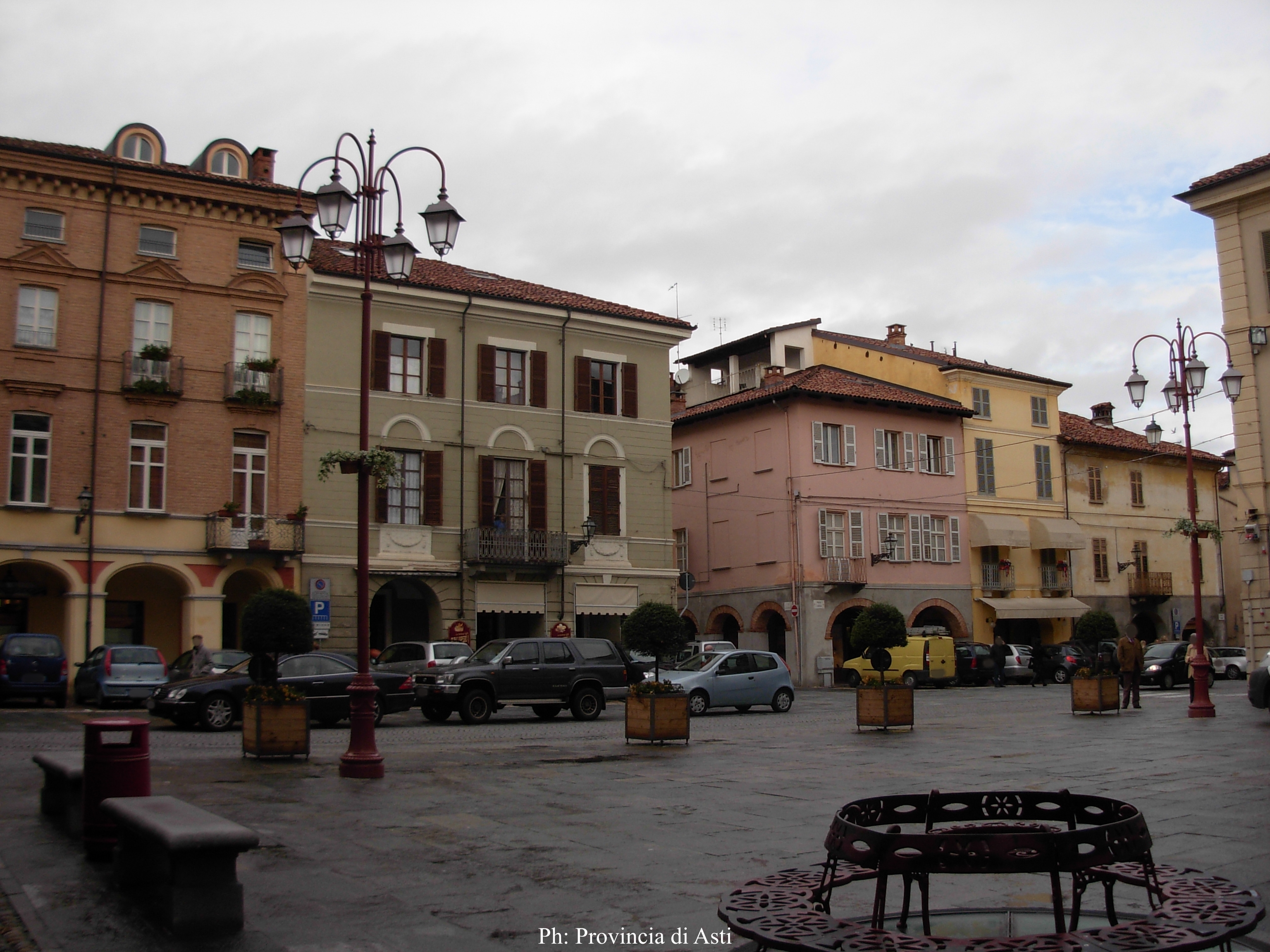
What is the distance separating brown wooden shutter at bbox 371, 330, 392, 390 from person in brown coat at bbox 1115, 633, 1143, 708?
2013 centimetres

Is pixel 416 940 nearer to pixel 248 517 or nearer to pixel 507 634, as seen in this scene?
pixel 248 517

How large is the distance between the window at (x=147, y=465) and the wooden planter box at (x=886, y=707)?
1905 cm

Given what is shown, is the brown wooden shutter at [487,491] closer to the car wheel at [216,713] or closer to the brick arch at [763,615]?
the brick arch at [763,615]

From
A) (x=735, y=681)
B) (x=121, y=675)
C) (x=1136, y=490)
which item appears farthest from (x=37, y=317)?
(x=1136, y=490)

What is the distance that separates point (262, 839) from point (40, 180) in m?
26.1

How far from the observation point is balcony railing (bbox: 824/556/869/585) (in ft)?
139

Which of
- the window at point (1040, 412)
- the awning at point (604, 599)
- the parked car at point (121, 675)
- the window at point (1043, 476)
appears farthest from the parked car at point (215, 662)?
the window at point (1040, 412)

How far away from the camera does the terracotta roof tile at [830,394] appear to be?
142ft

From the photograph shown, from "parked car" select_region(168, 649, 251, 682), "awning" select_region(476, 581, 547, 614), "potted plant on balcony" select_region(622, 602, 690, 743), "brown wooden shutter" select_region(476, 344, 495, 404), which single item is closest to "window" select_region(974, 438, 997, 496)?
"awning" select_region(476, 581, 547, 614)

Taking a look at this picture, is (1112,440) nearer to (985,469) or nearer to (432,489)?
(985,469)

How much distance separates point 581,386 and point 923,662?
1407 centimetres

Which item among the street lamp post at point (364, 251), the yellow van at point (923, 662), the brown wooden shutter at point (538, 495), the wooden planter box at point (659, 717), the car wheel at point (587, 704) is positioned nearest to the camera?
the street lamp post at point (364, 251)

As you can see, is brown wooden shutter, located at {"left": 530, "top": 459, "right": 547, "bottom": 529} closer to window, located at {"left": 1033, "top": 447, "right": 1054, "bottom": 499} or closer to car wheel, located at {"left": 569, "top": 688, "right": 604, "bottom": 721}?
car wheel, located at {"left": 569, "top": 688, "right": 604, "bottom": 721}

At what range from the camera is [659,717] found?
57.4 feet
